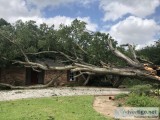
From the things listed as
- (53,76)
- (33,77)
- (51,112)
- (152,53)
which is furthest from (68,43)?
(51,112)

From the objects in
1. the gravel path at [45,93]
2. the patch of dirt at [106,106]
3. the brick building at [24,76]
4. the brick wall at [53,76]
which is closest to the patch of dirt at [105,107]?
the patch of dirt at [106,106]

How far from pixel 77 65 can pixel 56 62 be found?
7.27 metres

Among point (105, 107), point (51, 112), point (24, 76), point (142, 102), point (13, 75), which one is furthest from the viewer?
point (24, 76)

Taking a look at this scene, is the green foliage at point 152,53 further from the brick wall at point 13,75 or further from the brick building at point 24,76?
the brick wall at point 13,75

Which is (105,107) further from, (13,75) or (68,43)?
(13,75)

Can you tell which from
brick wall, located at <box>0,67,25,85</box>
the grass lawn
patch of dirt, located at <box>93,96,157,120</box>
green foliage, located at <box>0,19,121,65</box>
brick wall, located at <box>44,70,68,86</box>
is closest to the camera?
the grass lawn

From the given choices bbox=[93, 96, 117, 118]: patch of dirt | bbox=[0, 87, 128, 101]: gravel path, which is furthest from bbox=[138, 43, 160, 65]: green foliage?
bbox=[93, 96, 117, 118]: patch of dirt

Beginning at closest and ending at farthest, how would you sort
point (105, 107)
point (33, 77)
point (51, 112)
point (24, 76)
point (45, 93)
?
point (51, 112) → point (105, 107) → point (45, 93) → point (24, 76) → point (33, 77)

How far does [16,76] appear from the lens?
92.3ft

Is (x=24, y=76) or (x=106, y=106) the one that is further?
(x=24, y=76)

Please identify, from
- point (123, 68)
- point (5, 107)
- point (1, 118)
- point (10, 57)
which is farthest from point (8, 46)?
point (1, 118)

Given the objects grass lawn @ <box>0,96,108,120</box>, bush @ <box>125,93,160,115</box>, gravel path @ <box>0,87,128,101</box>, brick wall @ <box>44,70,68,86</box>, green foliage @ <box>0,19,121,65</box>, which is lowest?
grass lawn @ <box>0,96,108,120</box>

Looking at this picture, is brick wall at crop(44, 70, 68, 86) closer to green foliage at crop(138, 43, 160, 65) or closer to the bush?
green foliage at crop(138, 43, 160, 65)

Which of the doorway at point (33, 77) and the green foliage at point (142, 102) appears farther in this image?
the doorway at point (33, 77)
